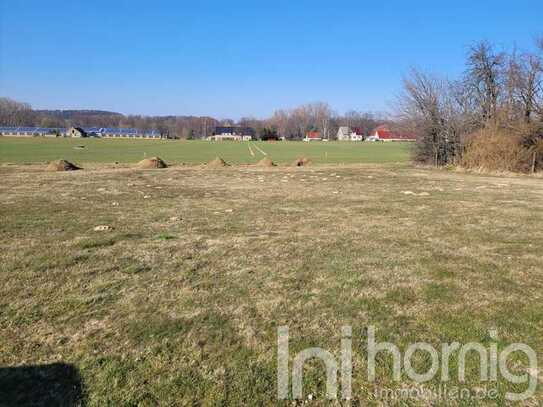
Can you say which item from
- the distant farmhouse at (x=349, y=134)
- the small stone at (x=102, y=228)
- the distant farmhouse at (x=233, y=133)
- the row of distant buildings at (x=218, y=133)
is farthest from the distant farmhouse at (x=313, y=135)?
the small stone at (x=102, y=228)

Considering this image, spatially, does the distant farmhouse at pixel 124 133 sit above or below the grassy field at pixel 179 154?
above

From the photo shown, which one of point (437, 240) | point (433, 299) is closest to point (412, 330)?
point (433, 299)

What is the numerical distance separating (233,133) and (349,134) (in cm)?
4089

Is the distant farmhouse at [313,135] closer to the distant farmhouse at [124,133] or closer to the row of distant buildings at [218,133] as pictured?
the row of distant buildings at [218,133]

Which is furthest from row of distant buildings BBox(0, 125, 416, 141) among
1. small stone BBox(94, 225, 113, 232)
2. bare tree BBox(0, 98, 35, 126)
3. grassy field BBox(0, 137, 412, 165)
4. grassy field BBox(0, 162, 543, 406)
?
small stone BBox(94, 225, 113, 232)

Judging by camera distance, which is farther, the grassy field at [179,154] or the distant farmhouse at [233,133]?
the distant farmhouse at [233,133]

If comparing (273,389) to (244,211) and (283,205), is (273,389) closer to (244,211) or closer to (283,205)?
(244,211)

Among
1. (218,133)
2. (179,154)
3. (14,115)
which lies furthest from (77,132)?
(179,154)

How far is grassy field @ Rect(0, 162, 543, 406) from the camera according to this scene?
109 inches

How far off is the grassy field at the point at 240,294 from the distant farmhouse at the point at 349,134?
13033cm

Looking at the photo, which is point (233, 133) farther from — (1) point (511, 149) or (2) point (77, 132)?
(1) point (511, 149)

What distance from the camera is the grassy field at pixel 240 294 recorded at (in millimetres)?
2768

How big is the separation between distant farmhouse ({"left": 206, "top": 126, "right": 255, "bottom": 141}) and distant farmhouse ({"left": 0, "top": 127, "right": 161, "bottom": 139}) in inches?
834

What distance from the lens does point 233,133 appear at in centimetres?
13688
